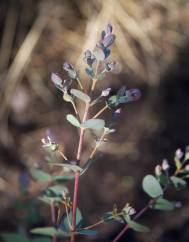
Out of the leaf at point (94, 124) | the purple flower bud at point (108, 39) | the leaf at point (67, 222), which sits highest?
the purple flower bud at point (108, 39)

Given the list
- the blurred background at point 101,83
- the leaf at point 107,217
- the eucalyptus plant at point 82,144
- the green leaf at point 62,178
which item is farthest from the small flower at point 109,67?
the blurred background at point 101,83

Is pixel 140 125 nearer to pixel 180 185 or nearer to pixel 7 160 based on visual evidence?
pixel 7 160

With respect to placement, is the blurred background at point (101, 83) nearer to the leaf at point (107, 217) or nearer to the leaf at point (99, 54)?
the leaf at point (107, 217)

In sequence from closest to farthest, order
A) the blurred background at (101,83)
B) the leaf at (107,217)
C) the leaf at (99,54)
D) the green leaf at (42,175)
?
the leaf at (99,54) → the leaf at (107,217) → the green leaf at (42,175) → the blurred background at (101,83)

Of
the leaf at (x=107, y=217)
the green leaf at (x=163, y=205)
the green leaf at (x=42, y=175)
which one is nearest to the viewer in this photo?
the leaf at (x=107, y=217)

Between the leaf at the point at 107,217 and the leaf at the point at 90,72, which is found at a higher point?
the leaf at the point at 90,72

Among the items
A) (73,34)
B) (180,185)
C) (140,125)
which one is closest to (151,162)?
(140,125)
